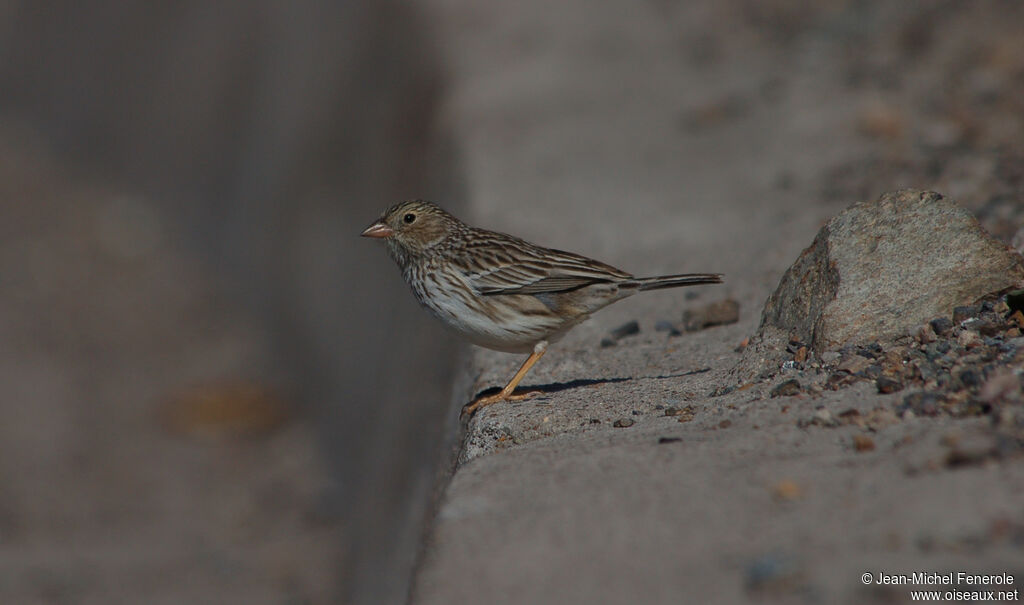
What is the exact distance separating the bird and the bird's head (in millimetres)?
78

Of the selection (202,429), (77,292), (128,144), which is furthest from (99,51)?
(202,429)

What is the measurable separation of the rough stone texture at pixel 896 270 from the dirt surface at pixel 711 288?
231 millimetres

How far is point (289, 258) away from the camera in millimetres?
13375

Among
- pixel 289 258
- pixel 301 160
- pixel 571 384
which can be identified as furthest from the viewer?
pixel 301 160

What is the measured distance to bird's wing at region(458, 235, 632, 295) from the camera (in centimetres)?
629

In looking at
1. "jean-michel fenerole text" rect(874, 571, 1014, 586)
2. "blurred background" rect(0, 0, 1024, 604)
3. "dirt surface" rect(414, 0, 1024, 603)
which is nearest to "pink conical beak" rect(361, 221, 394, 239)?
"dirt surface" rect(414, 0, 1024, 603)

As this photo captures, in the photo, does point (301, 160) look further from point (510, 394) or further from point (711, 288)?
point (510, 394)

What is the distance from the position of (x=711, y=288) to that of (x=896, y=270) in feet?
8.45

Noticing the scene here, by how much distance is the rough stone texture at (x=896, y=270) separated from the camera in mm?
5461

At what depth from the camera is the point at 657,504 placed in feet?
13.3

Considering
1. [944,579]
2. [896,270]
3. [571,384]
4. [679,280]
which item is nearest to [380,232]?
[571,384]

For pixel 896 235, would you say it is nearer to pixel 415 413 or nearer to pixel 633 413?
pixel 633 413

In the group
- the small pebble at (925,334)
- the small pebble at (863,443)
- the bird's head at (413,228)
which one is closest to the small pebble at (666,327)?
the bird's head at (413,228)

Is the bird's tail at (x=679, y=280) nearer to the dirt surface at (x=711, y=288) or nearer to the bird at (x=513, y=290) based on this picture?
the bird at (x=513, y=290)
